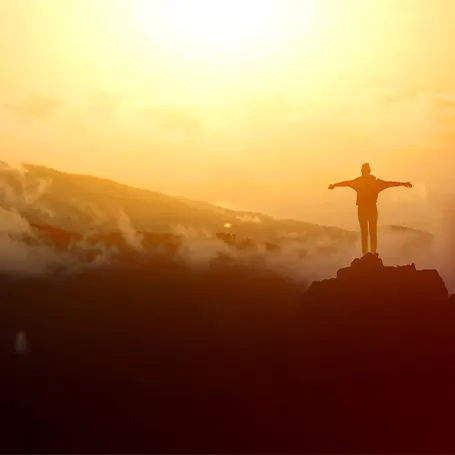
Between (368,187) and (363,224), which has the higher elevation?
(368,187)

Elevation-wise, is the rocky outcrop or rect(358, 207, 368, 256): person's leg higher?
rect(358, 207, 368, 256): person's leg

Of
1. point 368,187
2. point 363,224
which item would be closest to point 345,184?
point 368,187

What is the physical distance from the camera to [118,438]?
50000 mm

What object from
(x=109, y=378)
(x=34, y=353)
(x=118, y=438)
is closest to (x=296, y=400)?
(x=118, y=438)

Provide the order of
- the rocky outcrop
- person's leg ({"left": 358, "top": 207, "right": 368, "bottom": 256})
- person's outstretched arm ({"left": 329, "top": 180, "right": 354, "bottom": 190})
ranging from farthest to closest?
the rocky outcrop < person's leg ({"left": 358, "top": 207, "right": 368, "bottom": 256}) < person's outstretched arm ({"left": 329, "top": 180, "right": 354, "bottom": 190})

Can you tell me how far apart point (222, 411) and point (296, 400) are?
6.76 m

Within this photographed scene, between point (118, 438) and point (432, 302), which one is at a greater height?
point (432, 302)

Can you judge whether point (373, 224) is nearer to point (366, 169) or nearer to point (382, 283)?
point (366, 169)

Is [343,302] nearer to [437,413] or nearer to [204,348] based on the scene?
[437,413]

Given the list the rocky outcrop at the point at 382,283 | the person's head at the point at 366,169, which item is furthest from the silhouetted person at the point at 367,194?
the rocky outcrop at the point at 382,283

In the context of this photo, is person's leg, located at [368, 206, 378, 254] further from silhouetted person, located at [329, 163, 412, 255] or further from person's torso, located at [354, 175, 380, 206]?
person's torso, located at [354, 175, 380, 206]

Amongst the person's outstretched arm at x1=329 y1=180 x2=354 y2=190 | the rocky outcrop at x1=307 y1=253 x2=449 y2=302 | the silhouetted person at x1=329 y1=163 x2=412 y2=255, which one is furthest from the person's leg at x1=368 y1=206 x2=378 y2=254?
the rocky outcrop at x1=307 y1=253 x2=449 y2=302

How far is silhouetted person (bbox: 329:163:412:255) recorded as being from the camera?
28031 millimetres

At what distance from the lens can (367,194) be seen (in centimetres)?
2817
